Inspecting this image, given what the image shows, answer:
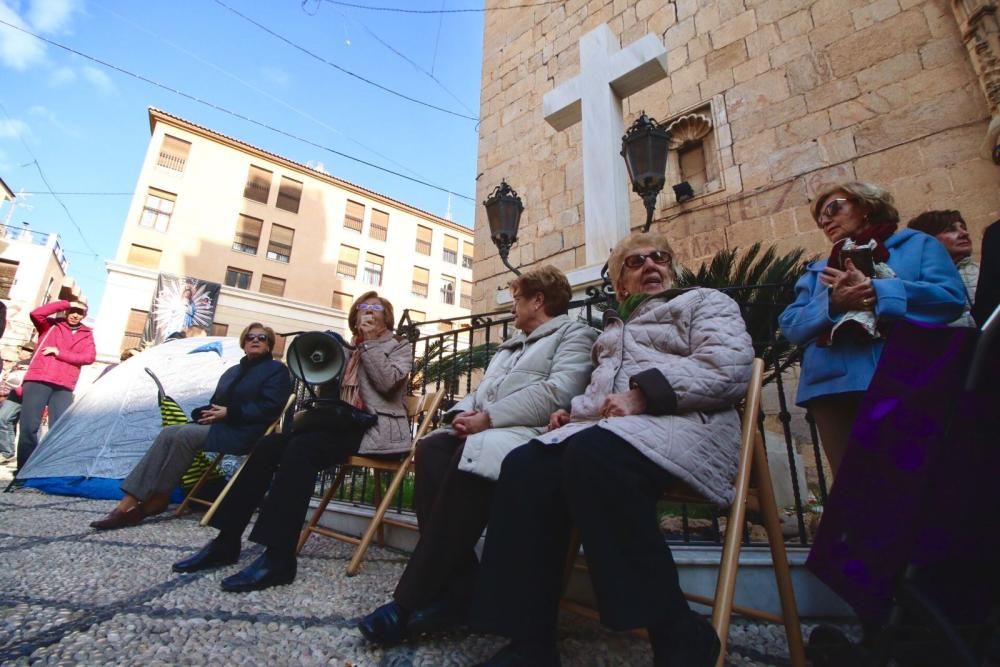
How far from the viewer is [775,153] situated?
17.2 feet

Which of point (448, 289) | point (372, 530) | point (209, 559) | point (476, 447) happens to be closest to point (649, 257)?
point (476, 447)

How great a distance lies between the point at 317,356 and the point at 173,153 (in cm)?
2479

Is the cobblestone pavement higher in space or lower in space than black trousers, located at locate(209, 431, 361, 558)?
lower

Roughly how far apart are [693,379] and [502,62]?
8784 millimetres

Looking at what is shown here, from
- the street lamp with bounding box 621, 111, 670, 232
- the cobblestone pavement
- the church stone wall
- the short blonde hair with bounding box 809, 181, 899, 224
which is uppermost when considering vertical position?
the church stone wall

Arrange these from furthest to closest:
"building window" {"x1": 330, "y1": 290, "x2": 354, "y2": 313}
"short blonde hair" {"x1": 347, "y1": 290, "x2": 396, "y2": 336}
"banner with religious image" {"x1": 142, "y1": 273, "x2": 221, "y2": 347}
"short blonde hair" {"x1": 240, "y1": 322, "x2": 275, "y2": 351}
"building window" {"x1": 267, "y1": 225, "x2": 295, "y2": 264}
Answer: "building window" {"x1": 330, "y1": 290, "x2": 354, "y2": 313}
"building window" {"x1": 267, "y1": 225, "x2": 295, "y2": 264}
"banner with religious image" {"x1": 142, "y1": 273, "x2": 221, "y2": 347}
"short blonde hair" {"x1": 240, "y1": 322, "x2": 275, "y2": 351}
"short blonde hair" {"x1": 347, "y1": 290, "x2": 396, "y2": 336}

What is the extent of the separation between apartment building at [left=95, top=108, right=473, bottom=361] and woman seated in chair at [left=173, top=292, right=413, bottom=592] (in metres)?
20.8

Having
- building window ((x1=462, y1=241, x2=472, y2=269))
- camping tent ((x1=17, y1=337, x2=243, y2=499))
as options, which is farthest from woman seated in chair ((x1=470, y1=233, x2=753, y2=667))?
building window ((x1=462, y1=241, x2=472, y2=269))

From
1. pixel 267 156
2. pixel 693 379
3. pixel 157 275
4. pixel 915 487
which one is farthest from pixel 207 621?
pixel 267 156

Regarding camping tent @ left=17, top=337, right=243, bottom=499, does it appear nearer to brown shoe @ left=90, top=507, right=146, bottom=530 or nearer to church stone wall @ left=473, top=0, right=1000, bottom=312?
brown shoe @ left=90, top=507, right=146, bottom=530

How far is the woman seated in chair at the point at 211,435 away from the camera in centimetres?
283

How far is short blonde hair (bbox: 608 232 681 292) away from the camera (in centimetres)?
186

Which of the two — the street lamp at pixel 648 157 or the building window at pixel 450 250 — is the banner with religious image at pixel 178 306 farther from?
the street lamp at pixel 648 157

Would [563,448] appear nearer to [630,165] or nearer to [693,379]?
[693,379]
